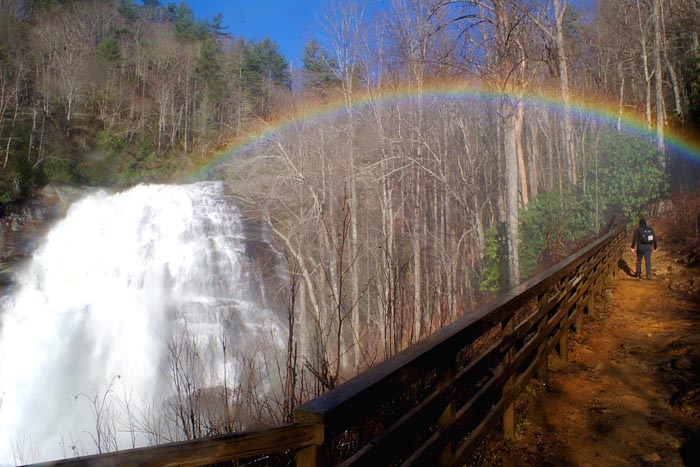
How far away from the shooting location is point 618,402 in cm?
410

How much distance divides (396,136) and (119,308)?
13.3 meters

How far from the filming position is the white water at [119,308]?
46.4ft

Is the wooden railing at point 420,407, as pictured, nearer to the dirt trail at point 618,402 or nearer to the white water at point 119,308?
the dirt trail at point 618,402

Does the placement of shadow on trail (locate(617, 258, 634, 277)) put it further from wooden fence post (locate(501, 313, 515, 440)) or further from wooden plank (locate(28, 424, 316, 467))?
wooden plank (locate(28, 424, 316, 467))

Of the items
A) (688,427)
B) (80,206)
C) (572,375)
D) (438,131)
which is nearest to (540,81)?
(438,131)

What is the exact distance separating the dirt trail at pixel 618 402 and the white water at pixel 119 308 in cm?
806

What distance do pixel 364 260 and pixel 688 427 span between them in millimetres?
22734

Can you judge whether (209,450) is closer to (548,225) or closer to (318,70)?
(548,225)

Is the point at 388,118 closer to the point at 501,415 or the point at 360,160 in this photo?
the point at 360,160

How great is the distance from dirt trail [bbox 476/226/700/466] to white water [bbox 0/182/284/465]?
8.06 meters

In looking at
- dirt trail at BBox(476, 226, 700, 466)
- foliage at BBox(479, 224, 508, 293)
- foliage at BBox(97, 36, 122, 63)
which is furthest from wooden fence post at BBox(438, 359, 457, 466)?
foliage at BBox(97, 36, 122, 63)

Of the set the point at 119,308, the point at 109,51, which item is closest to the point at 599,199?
the point at 119,308

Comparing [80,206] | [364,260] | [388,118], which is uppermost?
[388,118]

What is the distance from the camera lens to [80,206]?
75.4 ft
